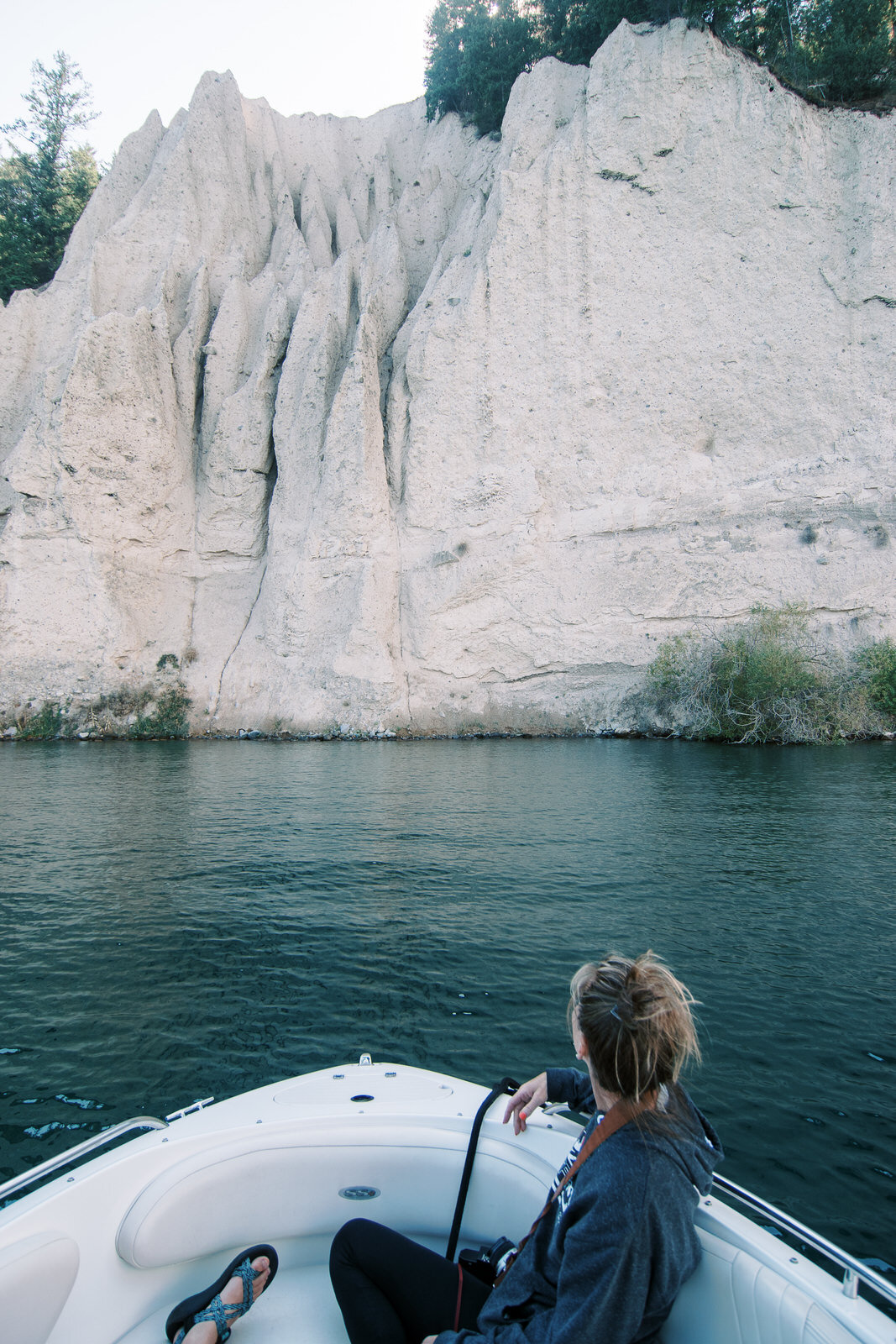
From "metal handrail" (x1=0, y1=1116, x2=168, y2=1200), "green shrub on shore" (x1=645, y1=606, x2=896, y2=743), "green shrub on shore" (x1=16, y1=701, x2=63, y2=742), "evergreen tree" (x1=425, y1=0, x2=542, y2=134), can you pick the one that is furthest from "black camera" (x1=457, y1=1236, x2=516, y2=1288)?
"evergreen tree" (x1=425, y1=0, x2=542, y2=134)

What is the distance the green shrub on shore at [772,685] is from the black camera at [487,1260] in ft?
75.8

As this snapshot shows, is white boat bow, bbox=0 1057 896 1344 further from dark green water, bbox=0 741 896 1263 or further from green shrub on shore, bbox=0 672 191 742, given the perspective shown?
green shrub on shore, bbox=0 672 191 742

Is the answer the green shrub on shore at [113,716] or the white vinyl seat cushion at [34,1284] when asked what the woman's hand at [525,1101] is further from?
the green shrub on shore at [113,716]

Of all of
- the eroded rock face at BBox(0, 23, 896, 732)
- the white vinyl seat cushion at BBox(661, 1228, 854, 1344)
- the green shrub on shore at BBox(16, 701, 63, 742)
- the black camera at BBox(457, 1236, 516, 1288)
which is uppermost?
the eroded rock face at BBox(0, 23, 896, 732)

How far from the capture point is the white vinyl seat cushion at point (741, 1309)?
165cm

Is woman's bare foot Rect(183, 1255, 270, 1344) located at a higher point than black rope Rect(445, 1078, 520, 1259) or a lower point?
lower

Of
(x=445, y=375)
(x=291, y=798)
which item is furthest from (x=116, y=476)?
(x=291, y=798)

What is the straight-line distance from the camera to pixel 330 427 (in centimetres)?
2852

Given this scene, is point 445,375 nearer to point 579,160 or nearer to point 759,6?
point 579,160

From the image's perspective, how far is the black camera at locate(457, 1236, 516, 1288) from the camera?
2.30 m

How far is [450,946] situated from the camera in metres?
6.57

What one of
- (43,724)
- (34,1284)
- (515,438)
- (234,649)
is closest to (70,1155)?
(34,1284)

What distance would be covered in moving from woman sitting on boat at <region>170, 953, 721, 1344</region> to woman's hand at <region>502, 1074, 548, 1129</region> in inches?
20.0

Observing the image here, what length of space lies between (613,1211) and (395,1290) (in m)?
0.93
